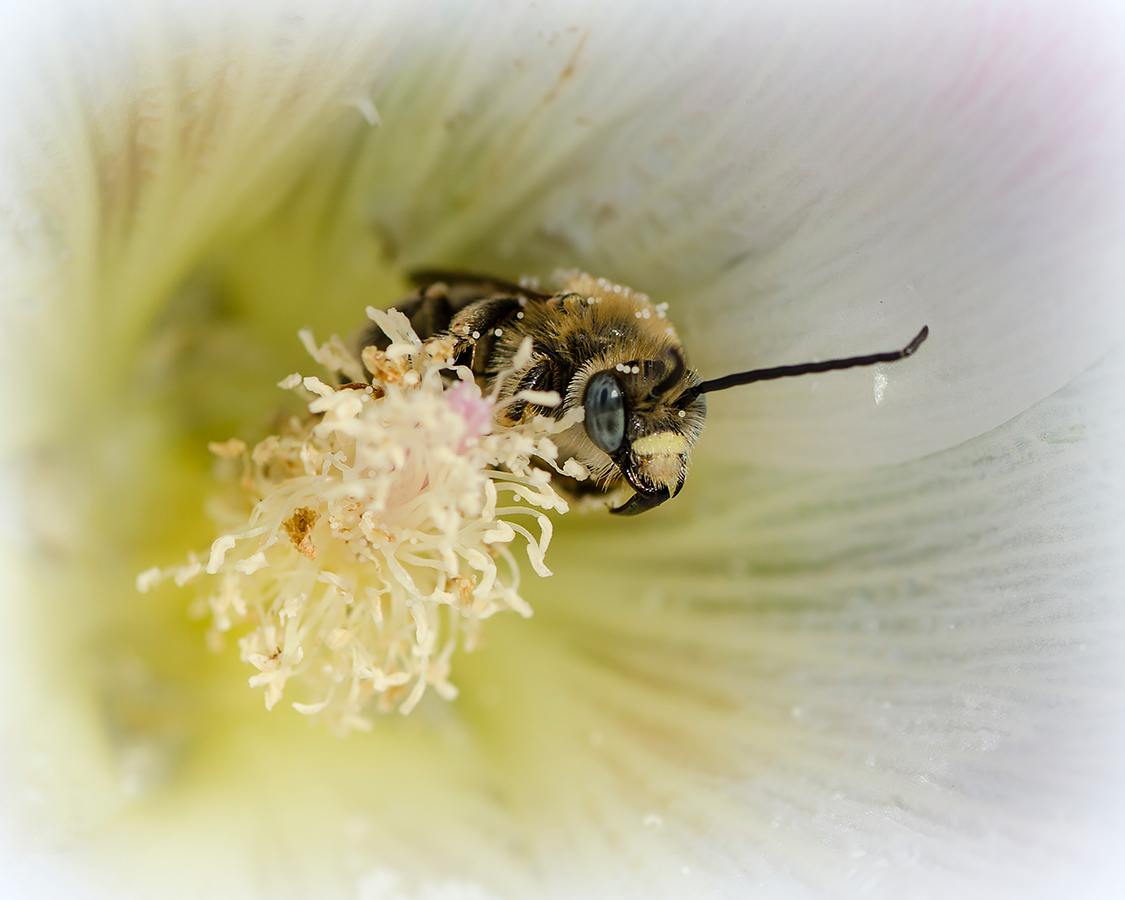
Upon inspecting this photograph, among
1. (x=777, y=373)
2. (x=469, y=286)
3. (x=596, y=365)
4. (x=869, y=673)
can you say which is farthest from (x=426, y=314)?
(x=869, y=673)

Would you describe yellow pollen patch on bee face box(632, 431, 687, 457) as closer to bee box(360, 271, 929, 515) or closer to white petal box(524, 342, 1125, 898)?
bee box(360, 271, 929, 515)

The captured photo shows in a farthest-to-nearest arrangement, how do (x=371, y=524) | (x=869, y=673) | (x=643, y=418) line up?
(x=869, y=673) → (x=371, y=524) → (x=643, y=418)

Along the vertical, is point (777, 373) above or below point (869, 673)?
above

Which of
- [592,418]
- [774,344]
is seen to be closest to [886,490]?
[774,344]

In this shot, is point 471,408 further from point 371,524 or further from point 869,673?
point 869,673

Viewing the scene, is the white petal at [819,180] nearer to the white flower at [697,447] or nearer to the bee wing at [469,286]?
the white flower at [697,447]

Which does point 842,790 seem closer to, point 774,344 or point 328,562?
point 774,344

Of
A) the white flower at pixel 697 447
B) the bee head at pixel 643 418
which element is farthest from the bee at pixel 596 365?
the white flower at pixel 697 447
